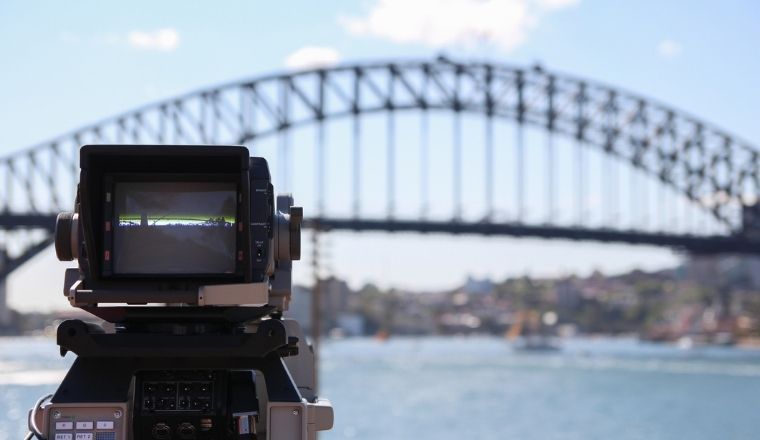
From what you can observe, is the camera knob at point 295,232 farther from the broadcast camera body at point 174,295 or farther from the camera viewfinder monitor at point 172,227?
the camera viewfinder monitor at point 172,227

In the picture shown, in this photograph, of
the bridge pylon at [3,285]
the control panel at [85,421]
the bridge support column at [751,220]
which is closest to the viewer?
the control panel at [85,421]

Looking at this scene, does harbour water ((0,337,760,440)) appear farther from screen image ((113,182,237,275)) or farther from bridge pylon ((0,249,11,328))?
screen image ((113,182,237,275))

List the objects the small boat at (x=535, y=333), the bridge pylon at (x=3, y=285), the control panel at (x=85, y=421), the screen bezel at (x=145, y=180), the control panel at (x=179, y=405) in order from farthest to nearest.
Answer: the small boat at (x=535, y=333)
the bridge pylon at (x=3, y=285)
the control panel at (x=179, y=405)
the screen bezel at (x=145, y=180)
the control panel at (x=85, y=421)

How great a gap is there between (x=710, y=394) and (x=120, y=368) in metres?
61.7

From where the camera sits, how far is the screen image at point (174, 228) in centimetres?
409

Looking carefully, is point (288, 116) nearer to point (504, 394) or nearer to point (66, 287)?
point (504, 394)

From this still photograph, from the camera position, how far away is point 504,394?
63875 mm

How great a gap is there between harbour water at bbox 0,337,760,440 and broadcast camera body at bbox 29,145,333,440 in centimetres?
1790

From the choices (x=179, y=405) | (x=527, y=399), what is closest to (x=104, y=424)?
(x=179, y=405)

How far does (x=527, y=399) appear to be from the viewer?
6125cm

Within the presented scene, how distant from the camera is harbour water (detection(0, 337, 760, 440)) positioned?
1693 inches

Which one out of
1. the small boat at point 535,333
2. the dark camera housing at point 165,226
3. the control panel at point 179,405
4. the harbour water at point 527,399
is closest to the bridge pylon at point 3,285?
the harbour water at point 527,399

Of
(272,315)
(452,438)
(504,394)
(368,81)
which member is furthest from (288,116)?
(272,315)

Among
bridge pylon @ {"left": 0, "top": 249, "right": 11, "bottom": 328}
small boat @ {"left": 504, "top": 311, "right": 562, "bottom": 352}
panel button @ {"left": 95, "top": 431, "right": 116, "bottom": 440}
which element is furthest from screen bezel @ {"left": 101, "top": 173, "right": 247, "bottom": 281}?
small boat @ {"left": 504, "top": 311, "right": 562, "bottom": 352}
